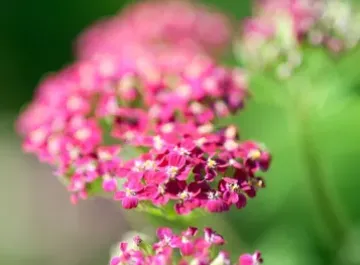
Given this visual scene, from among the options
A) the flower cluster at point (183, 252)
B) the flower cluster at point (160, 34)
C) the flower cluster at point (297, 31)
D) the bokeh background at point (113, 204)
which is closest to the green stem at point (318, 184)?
the bokeh background at point (113, 204)

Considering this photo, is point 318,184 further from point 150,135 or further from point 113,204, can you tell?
point 113,204

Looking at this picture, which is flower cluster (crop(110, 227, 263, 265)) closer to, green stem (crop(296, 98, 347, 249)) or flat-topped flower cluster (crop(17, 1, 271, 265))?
flat-topped flower cluster (crop(17, 1, 271, 265))

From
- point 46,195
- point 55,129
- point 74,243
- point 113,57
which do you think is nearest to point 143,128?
point 55,129

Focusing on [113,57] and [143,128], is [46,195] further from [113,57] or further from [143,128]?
[143,128]

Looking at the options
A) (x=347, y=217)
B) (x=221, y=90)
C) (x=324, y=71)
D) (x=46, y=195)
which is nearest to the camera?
(x=221, y=90)

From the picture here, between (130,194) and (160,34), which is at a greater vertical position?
(160,34)

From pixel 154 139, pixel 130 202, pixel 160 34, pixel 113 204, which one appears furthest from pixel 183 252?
pixel 113 204

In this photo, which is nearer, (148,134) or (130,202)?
(130,202)
